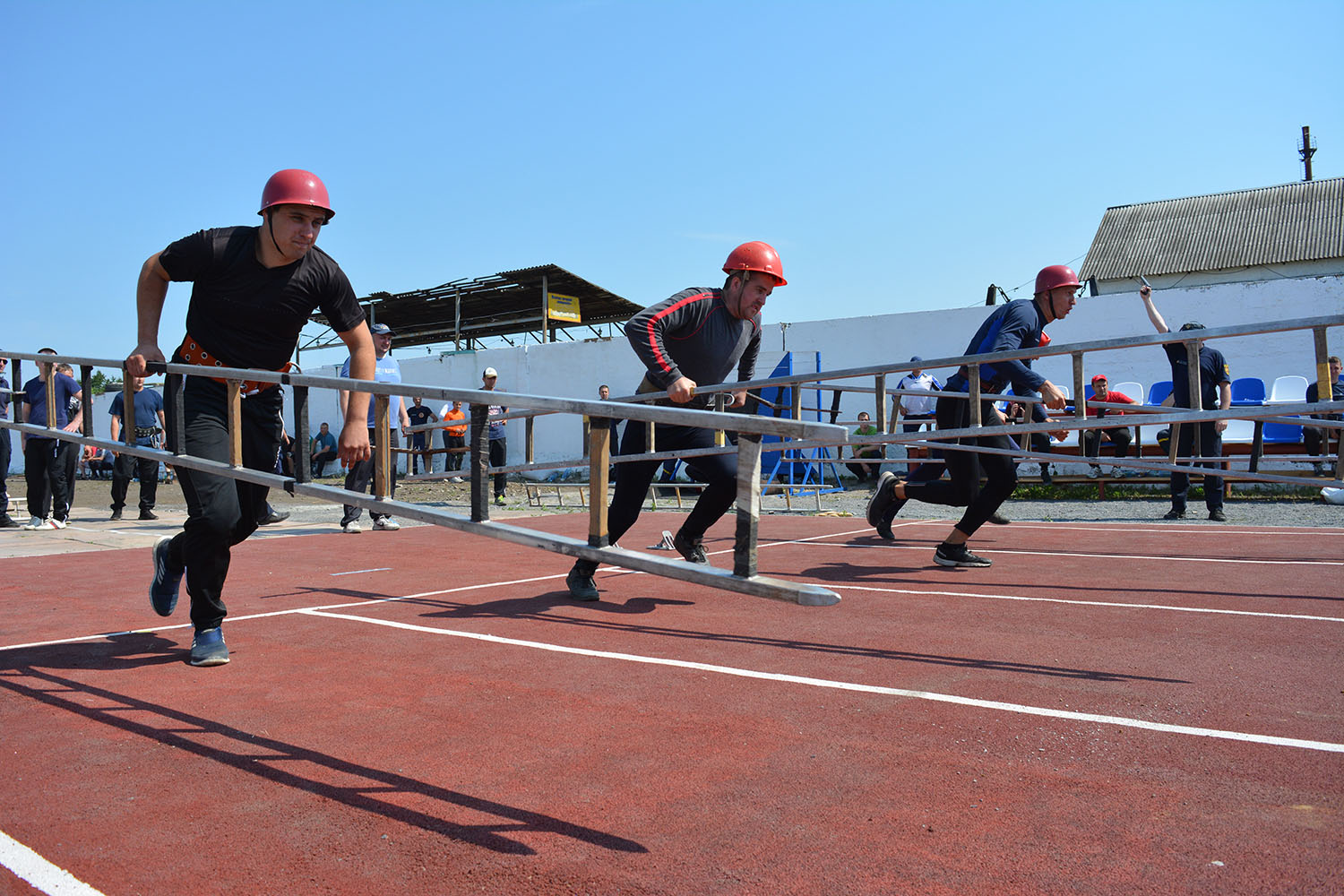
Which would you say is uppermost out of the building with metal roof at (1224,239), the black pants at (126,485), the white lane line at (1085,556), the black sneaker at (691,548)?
the building with metal roof at (1224,239)

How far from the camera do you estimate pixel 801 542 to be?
924cm

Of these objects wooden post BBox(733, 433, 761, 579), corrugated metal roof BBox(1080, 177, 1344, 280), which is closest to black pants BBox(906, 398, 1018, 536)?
wooden post BBox(733, 433, 761, 579)

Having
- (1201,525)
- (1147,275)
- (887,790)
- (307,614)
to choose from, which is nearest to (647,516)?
(1201,525)

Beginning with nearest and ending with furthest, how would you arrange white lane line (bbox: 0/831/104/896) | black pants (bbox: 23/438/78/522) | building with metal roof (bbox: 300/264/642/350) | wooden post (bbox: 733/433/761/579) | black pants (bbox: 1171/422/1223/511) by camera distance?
white lane line (bbox: 0/831/104/896)
wooden post (bbox: 733/433/761/579)
black pants (bbox: 1171/422/1223/511)
black pants (bbox: 23/438/78/522)
building with metal roof (bbox: 300/264/642/350)

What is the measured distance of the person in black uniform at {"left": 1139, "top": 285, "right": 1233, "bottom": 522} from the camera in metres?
9.17

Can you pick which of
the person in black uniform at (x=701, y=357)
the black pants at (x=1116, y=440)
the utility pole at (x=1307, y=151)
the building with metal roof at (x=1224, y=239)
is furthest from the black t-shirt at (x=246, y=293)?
the utility pole at (x=1307, y=151)

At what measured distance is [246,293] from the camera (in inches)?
167

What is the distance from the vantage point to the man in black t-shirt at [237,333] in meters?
4.15

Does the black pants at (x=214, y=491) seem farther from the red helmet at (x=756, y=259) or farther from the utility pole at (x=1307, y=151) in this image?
the utility pole at (x=1307, y=151)

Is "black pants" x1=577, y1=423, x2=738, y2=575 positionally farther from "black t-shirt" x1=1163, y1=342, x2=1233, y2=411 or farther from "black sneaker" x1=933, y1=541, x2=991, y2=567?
"black t-shirt" x1=1163, y1=342, x2=1233, y2=411

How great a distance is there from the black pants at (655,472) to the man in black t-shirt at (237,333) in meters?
1.93

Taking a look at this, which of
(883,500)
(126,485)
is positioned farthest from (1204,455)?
(126,485)

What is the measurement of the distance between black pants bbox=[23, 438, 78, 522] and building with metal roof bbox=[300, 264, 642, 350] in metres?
17.7

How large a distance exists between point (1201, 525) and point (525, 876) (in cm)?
990
